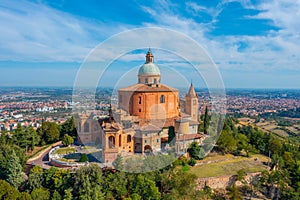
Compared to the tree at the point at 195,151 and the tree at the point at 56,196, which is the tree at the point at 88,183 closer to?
the tree at the point at 56,196

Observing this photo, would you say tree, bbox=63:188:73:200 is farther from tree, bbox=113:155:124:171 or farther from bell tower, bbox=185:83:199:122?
bell tower, bbox=185:83:199:122

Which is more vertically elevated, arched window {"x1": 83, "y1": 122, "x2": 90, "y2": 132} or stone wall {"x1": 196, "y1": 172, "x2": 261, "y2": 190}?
arched window {"x1": 83, "y1": 122, "x2": 90, "y2": 132}

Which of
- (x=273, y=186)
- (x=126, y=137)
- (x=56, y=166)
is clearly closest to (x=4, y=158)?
(x=56, y=166)

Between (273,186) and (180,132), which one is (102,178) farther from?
(273,186)

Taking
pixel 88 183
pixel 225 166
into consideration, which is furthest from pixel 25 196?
pixel 225 166

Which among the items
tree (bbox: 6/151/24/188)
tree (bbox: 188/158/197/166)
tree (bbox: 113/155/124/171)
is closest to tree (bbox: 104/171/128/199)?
tree (bbox: 113/155/124/171)

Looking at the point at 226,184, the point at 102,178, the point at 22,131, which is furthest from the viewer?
the point at 22,131
